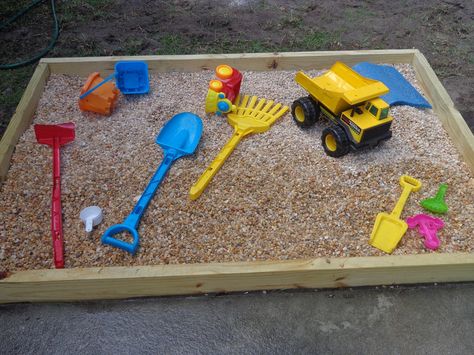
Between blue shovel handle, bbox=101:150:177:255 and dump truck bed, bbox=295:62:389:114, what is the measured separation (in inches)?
28.9

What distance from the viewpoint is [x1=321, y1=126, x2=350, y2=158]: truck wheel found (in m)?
1.99

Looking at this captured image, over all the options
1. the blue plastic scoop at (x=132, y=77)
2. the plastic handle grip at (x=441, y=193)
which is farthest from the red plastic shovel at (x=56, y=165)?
the plastic handle grip at (x=441, y=193)

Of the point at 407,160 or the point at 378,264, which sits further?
the point at 407,160

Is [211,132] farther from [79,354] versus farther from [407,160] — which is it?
[79,354]

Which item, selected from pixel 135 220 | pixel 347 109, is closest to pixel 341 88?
pixel 347 109

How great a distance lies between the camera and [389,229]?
70.2 inches

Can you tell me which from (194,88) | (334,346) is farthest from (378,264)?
(194,88)

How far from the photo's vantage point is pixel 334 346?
60.8 inches

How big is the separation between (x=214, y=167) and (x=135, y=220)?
16.6 inches

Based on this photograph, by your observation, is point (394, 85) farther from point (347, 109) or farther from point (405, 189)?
point (405, 189)

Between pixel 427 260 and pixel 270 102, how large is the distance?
113 centimetres

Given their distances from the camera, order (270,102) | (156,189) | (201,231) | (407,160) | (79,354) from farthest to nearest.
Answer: (270,102) → (407,160) → (156,189) → (201,231) → (79,354)

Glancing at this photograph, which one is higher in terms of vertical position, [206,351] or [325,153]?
[325,153]

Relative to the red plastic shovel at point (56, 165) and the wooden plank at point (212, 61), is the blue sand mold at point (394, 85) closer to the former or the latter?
the wooden plank at point (212, 61)
